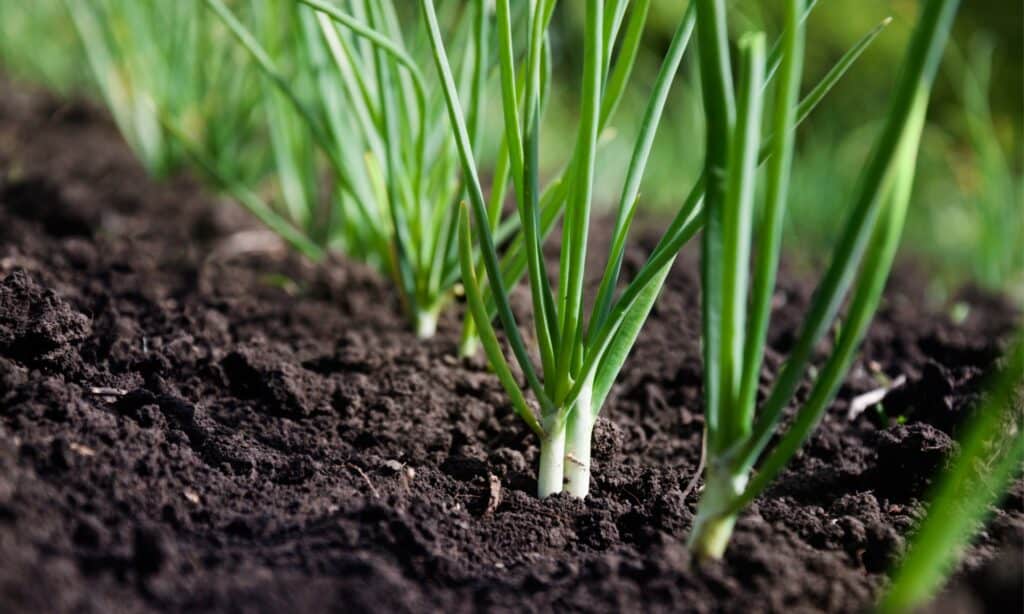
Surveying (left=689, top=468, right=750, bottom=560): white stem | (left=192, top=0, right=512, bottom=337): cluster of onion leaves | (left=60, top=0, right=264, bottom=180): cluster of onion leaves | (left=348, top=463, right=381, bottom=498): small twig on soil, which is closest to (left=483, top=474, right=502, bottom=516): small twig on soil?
(left=348, top=463, right=381, bottom=498): small twig on soil

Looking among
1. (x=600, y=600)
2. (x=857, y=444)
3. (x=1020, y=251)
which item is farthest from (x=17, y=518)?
(x=1020, y=251)

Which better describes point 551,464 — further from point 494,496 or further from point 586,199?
point 586,199

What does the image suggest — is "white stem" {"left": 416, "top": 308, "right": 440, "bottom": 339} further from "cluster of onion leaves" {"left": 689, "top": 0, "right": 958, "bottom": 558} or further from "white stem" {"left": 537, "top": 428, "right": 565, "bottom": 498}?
"cluster of onion leaves" {"left": 689, "top": 0, "right": 958, "bottom": 558}

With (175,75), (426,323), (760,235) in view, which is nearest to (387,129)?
(426,323)

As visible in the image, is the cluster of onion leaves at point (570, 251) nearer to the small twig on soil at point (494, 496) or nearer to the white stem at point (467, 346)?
the small twig on soil at point (494, 496)

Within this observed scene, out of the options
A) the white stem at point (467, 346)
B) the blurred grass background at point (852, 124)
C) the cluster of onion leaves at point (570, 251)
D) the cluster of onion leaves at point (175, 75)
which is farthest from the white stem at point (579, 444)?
the cluster of onion leaves at point (175, 75)

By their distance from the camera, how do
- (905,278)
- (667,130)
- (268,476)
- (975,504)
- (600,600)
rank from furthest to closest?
(667,130) < (905,278) < (268,476) < (600,600) < (975,504)

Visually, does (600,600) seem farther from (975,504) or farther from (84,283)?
(84,283)
